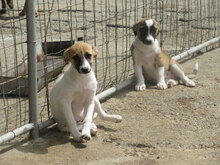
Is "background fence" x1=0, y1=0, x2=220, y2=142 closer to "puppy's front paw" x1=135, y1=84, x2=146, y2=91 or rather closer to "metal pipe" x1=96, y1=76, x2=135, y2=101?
"metal pipe" x1=96, y1=76, x2=135, y2=101

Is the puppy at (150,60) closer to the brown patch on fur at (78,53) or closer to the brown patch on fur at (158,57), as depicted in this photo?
the brown patch on fur at (158,57)

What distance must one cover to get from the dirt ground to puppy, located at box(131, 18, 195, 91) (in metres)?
0.27

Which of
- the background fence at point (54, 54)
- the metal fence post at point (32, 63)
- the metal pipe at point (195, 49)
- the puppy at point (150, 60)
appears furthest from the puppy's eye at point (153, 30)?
the metal fence post at point (32, 63)

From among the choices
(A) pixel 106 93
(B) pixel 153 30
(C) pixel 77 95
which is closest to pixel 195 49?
(B) pixel 153 30

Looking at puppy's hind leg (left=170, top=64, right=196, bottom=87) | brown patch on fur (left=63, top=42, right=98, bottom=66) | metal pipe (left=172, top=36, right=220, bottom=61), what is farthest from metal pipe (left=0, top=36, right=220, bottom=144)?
brown patch on fur (left=63, top=42, right=98, bottom=66)

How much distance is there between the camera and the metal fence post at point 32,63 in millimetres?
4547

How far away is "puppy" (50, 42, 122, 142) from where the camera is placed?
4707 mm

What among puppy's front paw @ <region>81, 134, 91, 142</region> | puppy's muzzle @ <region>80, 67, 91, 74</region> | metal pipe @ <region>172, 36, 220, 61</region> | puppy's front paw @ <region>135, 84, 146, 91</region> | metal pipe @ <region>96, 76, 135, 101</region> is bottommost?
puppy's front paw @ <region>81, 134, 91, 142</region>

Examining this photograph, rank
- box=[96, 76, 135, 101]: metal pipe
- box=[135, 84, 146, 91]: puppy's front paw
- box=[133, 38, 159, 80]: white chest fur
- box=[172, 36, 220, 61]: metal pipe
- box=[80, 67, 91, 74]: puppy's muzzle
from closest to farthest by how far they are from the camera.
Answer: box=[80, 67, 91, 74]: puppy's muzzle < box=[96, 76, 135, 101]: metal pipe < box=[135, 84, 146, 91]: puppy's front paw < box=[133, 38, 159, 80]: white chest fur < box=[172, 36, 220, 61]: metal pipe

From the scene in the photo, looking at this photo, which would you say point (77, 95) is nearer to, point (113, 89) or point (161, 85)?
point (113, 89)

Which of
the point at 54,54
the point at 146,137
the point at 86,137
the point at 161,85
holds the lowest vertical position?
the point at 146,137

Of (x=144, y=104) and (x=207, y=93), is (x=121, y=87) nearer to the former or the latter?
(x=144, y=104)

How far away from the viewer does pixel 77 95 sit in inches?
196

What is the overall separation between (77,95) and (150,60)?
82.0 inches
